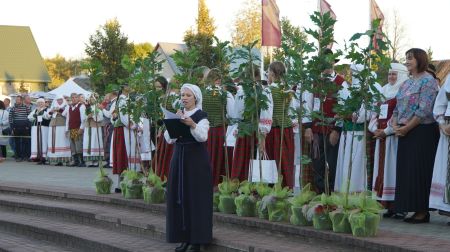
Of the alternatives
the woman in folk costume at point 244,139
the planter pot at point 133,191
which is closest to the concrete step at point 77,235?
the planter pot at point 133,191

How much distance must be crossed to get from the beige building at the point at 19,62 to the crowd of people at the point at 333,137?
3328 inches

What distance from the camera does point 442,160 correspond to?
8766 millimetres

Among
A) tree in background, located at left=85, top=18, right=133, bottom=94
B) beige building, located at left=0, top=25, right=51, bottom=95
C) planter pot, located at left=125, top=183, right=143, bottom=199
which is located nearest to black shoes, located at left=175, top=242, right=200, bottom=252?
planter pot, located at left=125, top=183, right=143, bottom=199

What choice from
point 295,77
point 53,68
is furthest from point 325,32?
point 53,68

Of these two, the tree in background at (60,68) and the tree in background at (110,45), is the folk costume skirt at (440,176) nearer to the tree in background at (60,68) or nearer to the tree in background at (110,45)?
the tree in background at (110,45)

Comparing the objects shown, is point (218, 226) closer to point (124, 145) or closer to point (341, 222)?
point (341, 222)

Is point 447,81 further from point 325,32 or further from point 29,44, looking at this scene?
point 29,44

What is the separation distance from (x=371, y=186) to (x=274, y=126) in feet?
4.40

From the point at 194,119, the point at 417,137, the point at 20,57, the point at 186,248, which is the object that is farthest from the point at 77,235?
the point at 20,57

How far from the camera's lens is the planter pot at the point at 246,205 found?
919 centimetres

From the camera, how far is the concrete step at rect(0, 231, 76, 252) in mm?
9766

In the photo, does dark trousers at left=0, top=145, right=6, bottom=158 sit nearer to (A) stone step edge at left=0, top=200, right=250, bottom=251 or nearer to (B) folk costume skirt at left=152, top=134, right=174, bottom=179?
(A) stone step edge at left=0, top=200, right=250, bottom=251

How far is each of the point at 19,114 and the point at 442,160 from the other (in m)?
18.5

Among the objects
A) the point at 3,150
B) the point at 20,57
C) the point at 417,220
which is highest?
the point at 20,57
